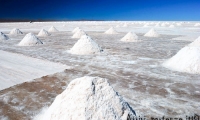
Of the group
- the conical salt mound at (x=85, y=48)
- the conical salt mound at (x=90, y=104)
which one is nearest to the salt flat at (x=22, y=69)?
the conical salt mound at (x=85, y=48)

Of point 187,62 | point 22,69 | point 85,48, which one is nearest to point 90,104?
point 22,69

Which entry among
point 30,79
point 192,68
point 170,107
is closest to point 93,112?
point 170,107

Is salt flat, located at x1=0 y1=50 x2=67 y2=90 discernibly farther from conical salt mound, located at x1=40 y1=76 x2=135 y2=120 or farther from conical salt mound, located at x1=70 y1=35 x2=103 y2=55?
conical salt mound, located at x1=40 y1=76 x2=135 y2=120

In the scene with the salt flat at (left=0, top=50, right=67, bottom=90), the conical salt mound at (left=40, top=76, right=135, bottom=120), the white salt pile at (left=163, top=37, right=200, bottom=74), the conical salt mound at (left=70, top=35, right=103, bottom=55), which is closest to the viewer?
the conical salt mound at (left=40, top=76, right=135, bottom=120)

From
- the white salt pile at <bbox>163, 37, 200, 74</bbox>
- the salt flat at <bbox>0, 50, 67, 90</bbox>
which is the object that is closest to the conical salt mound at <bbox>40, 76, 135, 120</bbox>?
the salt flat at <bbox>0, 50, 67, 90</bbox>

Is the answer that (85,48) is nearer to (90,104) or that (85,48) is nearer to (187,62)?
(187,62)

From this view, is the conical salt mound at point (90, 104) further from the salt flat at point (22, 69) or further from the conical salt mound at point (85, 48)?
A: the conical salt mound at point (85, 48)

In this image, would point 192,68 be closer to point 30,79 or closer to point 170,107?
point 170,107
